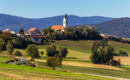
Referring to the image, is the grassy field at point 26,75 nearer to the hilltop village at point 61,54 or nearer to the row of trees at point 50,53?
the hilltop village at point 61,54

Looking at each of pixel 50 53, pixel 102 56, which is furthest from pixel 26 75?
pixel 50 53

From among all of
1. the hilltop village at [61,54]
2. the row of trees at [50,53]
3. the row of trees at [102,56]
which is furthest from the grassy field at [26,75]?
the row of trees at [102,56]

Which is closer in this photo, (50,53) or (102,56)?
(102,56)

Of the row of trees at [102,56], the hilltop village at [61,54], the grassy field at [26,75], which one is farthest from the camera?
the row of trees at [102,56]

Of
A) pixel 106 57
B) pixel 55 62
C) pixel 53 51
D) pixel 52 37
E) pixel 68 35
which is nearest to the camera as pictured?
pixel 55 62

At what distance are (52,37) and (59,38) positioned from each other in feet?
29.9

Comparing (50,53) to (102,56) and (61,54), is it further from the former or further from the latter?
(102,56)

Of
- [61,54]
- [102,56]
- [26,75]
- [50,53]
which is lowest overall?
[102,56]

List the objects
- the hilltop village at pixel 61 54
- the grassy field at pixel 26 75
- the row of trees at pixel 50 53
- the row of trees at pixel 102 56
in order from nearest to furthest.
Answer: the grassy field at pixel 26 75 → the row of trees at pixel 50 53 → the hilltop village at pixel 61 54 → the row of trees at pixel 102 56

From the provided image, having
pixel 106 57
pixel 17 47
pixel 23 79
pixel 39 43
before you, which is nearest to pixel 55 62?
pixel 23 79

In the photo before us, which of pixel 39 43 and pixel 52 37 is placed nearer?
pixel 39 43

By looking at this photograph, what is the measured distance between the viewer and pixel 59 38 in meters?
184

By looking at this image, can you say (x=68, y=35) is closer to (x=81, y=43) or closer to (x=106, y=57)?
(x=81, y=43)

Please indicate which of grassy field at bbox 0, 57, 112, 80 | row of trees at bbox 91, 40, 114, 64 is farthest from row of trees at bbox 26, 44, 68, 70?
grassy field at bbox 0, 57, 112, 80
